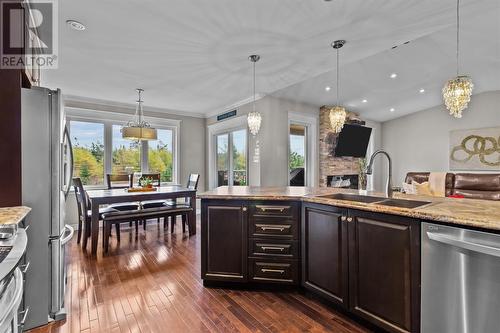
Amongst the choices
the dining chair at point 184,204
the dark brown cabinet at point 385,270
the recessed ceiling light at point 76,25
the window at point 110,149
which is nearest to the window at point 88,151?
the window at point 110,149

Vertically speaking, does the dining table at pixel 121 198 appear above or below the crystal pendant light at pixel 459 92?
below

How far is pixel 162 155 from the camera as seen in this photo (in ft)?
19.0

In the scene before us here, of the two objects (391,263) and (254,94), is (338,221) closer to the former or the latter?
(391,263)

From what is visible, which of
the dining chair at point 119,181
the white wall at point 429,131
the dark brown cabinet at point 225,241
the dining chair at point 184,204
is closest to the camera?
the dark brown cabinet at point 225,241

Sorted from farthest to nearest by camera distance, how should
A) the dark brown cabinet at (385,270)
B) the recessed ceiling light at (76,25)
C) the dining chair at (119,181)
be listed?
the dining chair at (119,181), the recessed ceiling light at (76,25), the dark brown cabinet at (385,270)

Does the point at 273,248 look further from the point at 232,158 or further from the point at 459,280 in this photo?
the point at 232,158

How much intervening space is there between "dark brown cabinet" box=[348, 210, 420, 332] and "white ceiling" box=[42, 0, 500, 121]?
188cm

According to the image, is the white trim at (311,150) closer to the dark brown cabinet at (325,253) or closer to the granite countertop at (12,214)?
the dark brown cabinet at (325,253)

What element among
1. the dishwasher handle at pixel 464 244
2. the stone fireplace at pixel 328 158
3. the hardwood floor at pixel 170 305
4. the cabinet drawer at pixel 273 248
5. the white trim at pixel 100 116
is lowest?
the hardwood floor at pixel 170 305

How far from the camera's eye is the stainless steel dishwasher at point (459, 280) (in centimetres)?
126

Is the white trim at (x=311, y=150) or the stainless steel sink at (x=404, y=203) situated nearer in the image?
the stainless steel sink at (x=404, y=203)

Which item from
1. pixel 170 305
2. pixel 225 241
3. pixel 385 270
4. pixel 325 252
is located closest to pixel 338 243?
pixel 325 252

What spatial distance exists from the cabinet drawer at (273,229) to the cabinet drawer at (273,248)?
57 mm

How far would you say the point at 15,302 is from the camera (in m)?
0.98
